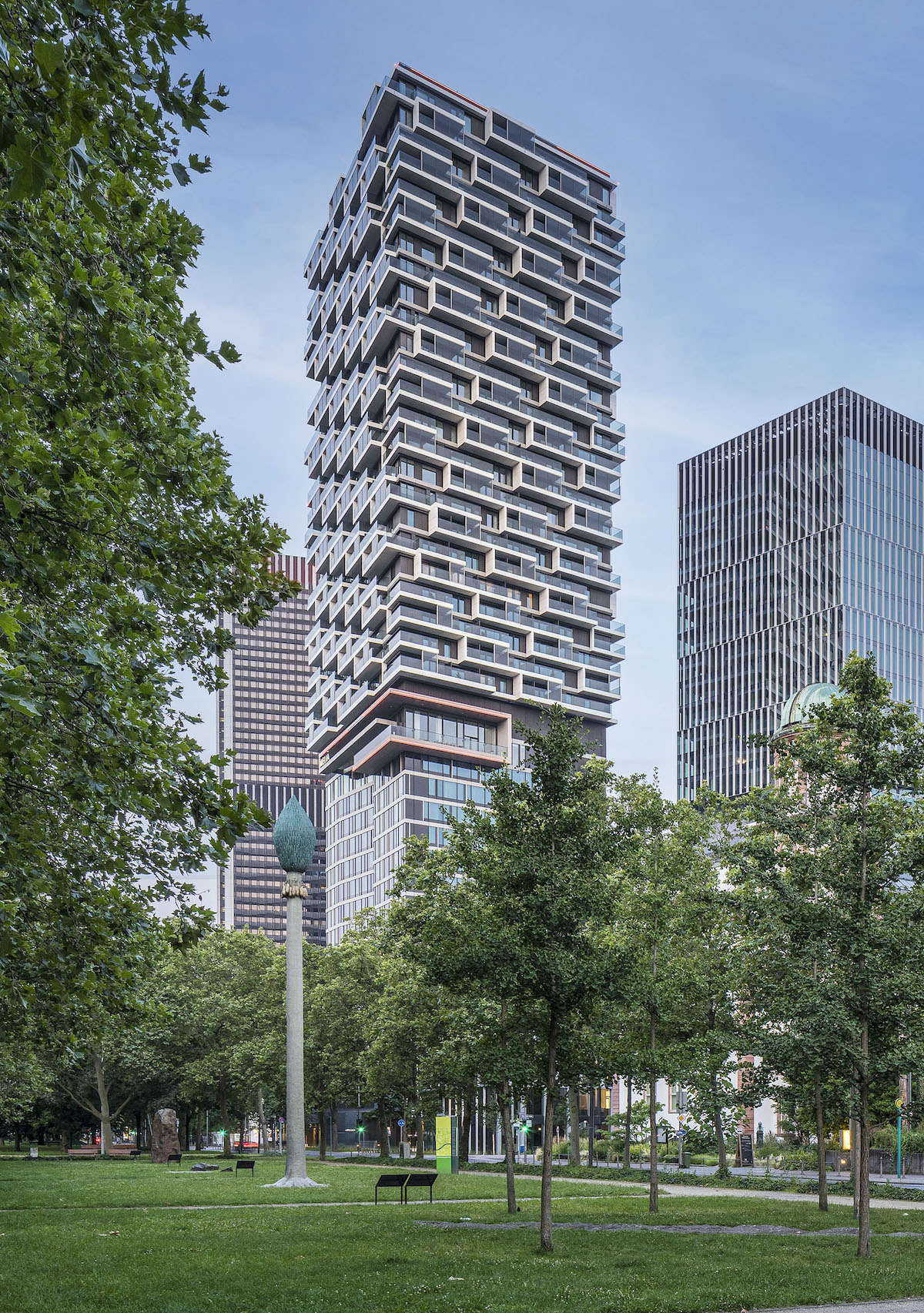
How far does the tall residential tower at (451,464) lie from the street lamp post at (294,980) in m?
72.6

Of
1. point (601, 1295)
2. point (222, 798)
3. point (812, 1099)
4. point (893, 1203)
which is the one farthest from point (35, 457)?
point (893, 1203)

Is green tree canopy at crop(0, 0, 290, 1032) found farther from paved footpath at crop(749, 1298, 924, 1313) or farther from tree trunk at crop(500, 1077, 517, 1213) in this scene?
tree trunk at crop(500, 1077, 517, 1213)

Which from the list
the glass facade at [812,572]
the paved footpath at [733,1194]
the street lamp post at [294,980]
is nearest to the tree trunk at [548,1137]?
the paved footpath at [733,1194]

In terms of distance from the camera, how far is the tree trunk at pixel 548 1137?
21766mm

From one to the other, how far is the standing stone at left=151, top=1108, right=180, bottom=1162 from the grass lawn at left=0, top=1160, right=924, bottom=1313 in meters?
32.3

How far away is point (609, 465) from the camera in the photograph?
495 feet

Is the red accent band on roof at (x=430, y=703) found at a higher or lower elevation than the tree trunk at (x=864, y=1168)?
higher

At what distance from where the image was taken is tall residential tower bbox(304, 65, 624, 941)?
12962cm

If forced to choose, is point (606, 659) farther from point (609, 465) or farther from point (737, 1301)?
point (737, 1301)

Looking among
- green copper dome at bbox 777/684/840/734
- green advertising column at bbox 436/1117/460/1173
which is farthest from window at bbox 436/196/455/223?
green advertising column at bbox 436/1117/460/1173

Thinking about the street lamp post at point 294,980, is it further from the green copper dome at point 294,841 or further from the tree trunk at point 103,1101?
the tree trunk at point 103,1101

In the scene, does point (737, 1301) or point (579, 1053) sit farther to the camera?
point (579, 1053)

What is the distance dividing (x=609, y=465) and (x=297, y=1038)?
114 metres

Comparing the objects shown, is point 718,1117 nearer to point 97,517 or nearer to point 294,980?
point 294,980
